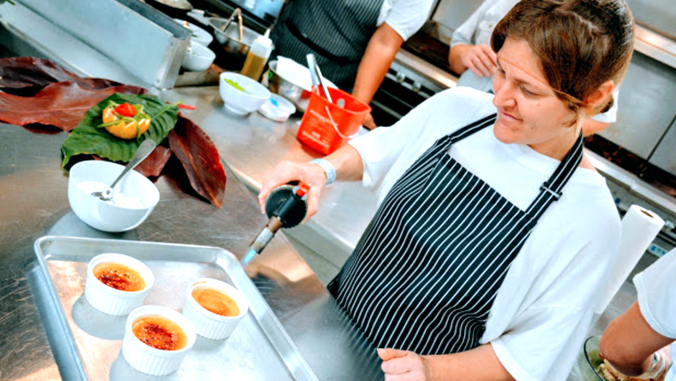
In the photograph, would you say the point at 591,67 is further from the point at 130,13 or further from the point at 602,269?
the point at 130,13

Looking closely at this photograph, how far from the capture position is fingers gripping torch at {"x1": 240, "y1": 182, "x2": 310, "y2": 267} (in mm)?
1403

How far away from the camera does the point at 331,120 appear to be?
88.0 inches

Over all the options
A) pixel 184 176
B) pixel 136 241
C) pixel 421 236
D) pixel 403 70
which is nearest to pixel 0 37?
pixel 184 176

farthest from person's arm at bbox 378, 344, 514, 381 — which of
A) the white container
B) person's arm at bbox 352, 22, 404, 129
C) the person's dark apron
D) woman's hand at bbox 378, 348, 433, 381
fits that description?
the person's dark apron

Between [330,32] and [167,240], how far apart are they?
2.05m

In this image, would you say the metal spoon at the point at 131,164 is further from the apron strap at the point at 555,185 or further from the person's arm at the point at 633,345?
the person's arm at the point at 633,345

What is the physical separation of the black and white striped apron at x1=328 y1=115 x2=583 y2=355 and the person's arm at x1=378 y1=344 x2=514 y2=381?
0.33 ft

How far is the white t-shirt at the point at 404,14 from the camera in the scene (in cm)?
293

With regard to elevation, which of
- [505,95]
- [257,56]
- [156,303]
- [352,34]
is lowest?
[156,303]

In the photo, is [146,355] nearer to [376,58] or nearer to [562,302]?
[562,302]

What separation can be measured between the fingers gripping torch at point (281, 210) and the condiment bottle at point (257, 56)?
49.6 inches

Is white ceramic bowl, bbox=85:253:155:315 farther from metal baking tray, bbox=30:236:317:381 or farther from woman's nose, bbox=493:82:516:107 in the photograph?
woman's nose, bbox=493:82:516:107

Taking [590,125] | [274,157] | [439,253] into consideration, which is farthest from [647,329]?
[274,157]

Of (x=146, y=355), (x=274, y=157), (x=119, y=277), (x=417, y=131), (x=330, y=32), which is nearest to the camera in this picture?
(x=146, y=355)
